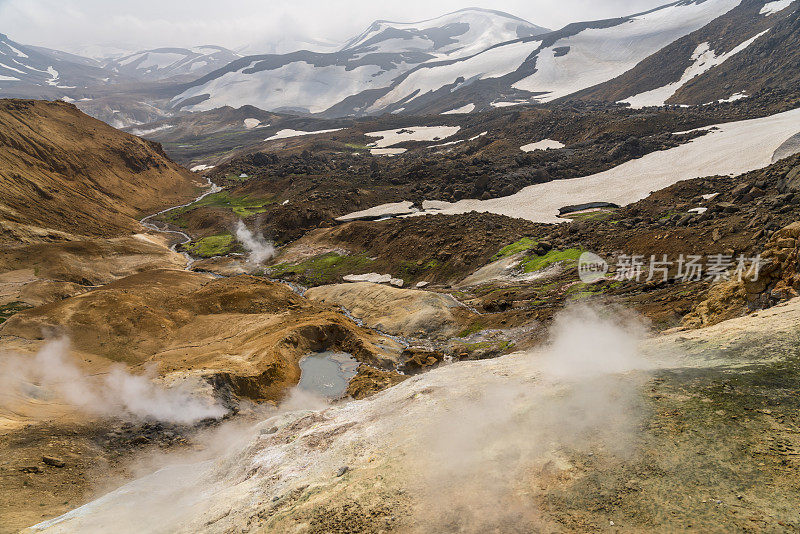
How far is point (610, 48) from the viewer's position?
541 feet

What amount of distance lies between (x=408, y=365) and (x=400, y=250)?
21548 mm

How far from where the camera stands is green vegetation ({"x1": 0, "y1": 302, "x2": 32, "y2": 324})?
108ft

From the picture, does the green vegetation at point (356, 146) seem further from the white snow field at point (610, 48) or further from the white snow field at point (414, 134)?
the white snow field at point (610, 48)

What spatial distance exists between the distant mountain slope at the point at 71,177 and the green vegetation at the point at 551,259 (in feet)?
186

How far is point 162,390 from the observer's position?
21.9 meters

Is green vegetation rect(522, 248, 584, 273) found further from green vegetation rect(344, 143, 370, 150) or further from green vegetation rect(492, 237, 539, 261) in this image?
green vegetation rect(344, 143, 370, 150)

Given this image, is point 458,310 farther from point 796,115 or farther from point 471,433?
point 796,115

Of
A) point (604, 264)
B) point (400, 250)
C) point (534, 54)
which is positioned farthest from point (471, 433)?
point (534, 54)

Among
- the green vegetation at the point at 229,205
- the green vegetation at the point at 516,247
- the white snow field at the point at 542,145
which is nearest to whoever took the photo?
the green vegetation at the point at 516,247

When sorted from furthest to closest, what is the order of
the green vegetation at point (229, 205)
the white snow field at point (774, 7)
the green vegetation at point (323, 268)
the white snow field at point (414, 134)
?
the white snow field at point (414, 134) < the white snow field at point (774, 7) < the green vegetation at point (229, 205) < the green vegetation at point (323, 268)

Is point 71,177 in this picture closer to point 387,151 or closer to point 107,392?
point 107,392

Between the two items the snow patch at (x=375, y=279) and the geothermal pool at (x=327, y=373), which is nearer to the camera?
the geothermal pool at (x=327, y=373)

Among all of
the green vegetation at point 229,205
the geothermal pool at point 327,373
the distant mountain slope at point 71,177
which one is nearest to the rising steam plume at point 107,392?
the geothermal pool at point 327,373

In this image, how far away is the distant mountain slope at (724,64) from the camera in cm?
8512
